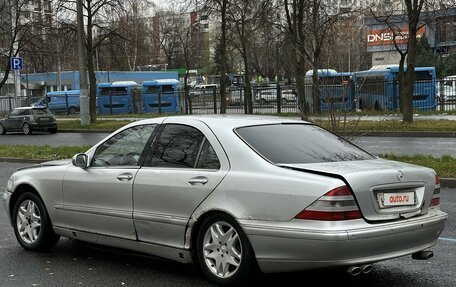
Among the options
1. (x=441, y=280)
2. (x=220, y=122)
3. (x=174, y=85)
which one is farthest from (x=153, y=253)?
(x=174, y=85)

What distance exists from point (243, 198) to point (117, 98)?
134ft

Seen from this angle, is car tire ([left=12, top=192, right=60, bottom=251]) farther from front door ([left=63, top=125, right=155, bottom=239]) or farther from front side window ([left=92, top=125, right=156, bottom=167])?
front side window ([left=92, top=125, right=156, bottom=167])

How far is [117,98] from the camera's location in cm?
4456

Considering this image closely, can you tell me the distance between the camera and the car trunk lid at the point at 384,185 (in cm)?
454

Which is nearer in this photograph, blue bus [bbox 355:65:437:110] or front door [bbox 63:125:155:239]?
front door [bbox 63:125:155:239]

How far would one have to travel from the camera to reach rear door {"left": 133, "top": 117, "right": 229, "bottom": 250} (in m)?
5.10

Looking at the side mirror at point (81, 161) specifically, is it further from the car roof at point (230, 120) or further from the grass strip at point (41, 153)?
the grass strip at point (41, 153)

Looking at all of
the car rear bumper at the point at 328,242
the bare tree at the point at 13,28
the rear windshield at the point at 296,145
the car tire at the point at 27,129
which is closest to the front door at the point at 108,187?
the rear windshield at the point at 296,145

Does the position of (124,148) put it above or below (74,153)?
above

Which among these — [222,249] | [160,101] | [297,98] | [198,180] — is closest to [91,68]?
[297,98]

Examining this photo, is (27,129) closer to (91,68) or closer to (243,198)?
(91,68)

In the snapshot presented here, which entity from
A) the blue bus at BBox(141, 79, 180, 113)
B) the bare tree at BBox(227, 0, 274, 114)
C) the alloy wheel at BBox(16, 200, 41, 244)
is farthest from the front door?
the blue bus at BBox(141, 79, 180, 113)

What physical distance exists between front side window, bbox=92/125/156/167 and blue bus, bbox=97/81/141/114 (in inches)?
1466

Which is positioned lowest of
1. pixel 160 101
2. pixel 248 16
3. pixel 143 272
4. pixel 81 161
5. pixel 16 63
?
pixel 143 272
